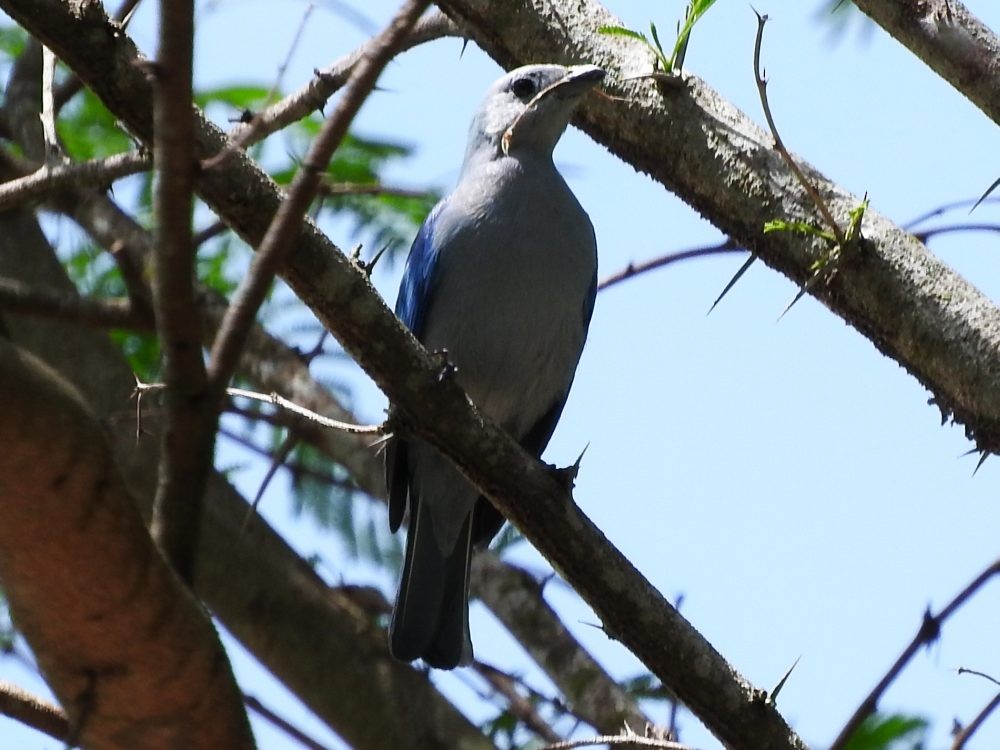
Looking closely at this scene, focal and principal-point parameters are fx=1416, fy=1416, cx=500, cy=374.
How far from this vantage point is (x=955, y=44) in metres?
3.60

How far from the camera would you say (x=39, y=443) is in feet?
6.50

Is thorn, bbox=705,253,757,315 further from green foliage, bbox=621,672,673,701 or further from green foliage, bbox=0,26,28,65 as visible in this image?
green foliage, bbox=0,26,28,65

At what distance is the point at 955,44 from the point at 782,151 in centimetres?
56

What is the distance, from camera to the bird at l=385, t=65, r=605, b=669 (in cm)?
504

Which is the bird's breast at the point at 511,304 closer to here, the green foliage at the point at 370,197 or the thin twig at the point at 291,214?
the green foliage at the point at 370,197

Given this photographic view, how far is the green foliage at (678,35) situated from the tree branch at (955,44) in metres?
0.46

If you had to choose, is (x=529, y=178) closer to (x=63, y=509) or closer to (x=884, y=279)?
(x=884, y=279)

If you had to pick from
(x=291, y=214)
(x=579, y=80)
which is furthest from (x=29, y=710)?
(x=579, y=80)

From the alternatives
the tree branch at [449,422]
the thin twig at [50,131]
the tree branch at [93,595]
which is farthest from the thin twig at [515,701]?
the tree branch at [93,595]

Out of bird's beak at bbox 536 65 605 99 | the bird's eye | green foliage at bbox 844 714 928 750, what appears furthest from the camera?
the bird's eye

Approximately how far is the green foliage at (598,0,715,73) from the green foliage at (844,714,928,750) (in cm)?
199

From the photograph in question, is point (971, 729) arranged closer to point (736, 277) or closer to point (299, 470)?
point (736, 277)

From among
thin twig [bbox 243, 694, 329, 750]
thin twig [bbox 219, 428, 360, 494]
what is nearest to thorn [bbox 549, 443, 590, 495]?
thin twig [bbox 243, 694, 329, 750]

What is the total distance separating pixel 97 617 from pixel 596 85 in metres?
2.53
